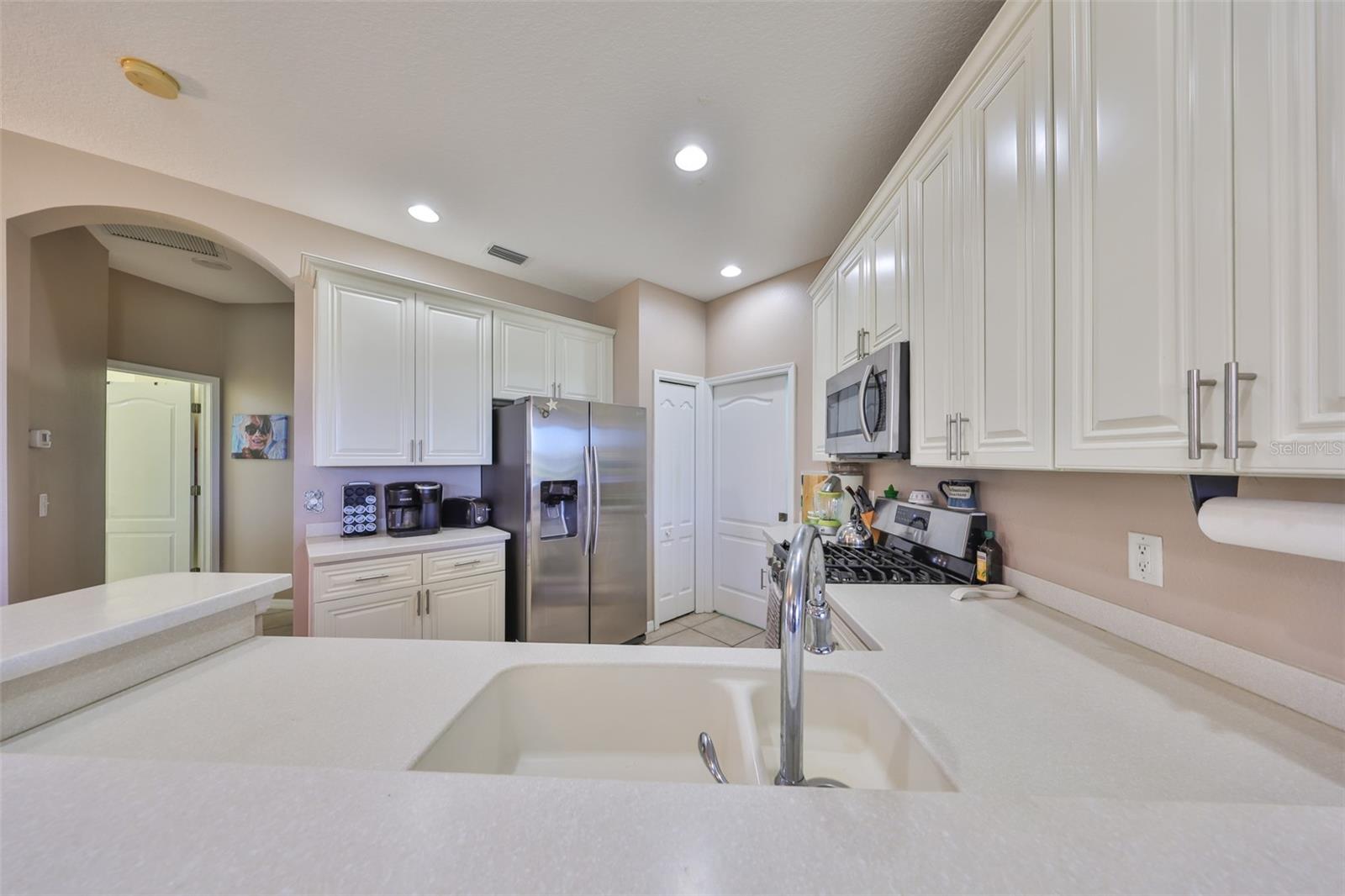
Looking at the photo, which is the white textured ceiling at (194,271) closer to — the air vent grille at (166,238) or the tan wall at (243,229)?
the air vent grille at (166,238)

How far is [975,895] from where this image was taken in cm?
36

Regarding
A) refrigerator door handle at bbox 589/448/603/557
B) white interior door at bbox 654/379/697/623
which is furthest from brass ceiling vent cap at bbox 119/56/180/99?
white interior door at bbox 654/379/697/623

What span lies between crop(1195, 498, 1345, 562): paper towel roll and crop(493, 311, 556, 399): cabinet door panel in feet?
10.1

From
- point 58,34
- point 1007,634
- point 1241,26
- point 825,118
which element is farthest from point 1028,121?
point 58,34

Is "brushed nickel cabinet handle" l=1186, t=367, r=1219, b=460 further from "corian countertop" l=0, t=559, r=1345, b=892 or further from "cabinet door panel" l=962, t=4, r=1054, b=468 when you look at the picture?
"corian countertop" l=0, t=559, r=1345, b=892

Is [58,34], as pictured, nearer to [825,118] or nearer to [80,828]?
[80,828]

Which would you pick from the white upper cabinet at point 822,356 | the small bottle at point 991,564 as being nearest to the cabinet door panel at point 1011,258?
the small bottle at point 991,564

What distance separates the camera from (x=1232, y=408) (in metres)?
0.63

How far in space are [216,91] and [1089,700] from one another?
3210 millimetres

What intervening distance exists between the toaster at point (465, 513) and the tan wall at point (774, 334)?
207cm

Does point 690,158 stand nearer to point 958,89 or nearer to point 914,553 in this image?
point 958,89

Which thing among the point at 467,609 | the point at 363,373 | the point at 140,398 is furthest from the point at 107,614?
the point at 140,398

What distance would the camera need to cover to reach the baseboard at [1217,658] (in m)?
0.72

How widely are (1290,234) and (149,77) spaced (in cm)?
308
